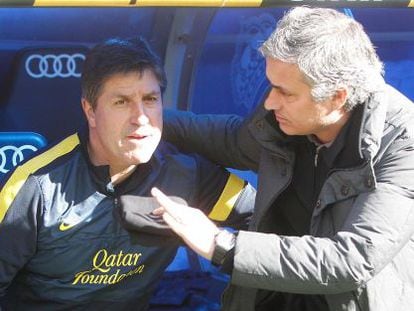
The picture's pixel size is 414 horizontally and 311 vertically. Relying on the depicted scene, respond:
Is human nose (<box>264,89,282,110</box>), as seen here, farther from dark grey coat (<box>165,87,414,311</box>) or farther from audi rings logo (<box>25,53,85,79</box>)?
audi rings logo (<box>25,53,85,79</box>)

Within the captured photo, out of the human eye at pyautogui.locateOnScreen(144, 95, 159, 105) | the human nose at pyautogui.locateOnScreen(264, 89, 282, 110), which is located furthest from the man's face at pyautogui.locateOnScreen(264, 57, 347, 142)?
the human eye at pyautogui.locateOnScreen(144, 95, 159, 105)

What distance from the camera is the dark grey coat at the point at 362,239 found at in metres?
1.84

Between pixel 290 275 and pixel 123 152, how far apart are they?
1.98 feet

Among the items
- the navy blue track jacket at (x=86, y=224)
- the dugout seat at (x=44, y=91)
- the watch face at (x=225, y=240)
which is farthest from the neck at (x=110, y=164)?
the watch face at (x=225, y=240)

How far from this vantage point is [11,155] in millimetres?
2453

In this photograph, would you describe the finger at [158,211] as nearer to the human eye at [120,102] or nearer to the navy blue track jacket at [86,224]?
the navy blue track jacket at [86,224]

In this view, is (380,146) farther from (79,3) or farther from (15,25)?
(15,25)

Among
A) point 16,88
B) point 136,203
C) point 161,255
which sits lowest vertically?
point 161,255

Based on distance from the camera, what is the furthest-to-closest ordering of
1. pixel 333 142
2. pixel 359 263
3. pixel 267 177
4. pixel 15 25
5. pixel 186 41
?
pixel 186 41, pixel 15 25, pixel 267 177, pixel 333 142, pixel 359 263

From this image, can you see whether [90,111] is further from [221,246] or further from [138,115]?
[221,246]

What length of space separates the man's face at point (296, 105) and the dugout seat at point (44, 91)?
2.40 feet

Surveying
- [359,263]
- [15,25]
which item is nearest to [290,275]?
[359,263]

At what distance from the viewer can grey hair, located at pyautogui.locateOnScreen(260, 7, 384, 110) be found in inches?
73.5

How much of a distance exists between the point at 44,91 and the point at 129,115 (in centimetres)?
45
